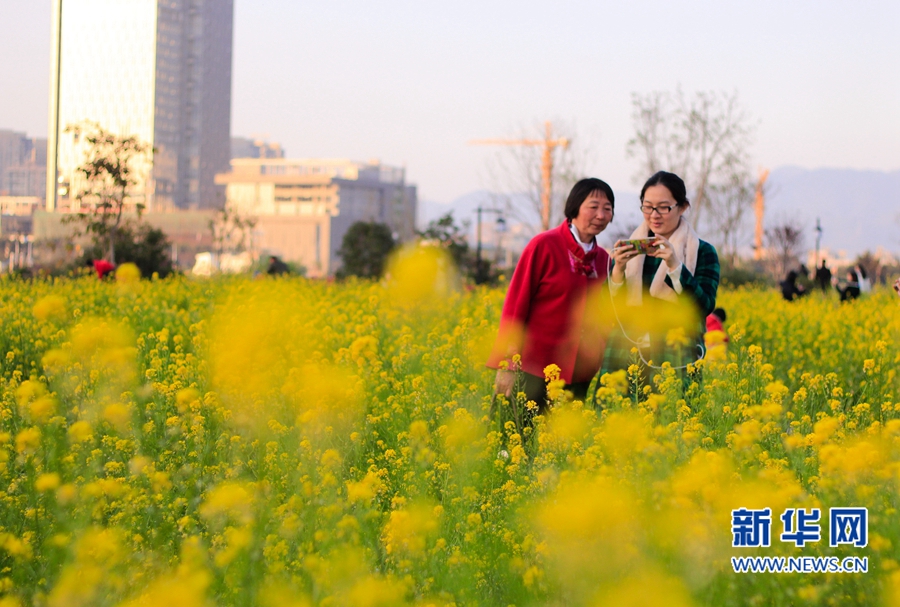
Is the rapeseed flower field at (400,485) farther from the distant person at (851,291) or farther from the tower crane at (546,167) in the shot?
the tower crane at (546,167)

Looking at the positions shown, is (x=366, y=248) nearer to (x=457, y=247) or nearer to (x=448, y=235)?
Result: (x=457, y=247)

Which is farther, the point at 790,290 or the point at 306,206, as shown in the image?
the point at 306,206

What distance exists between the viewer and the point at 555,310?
4.44 meters

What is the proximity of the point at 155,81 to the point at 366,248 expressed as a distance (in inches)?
4662

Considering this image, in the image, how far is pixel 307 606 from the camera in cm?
218

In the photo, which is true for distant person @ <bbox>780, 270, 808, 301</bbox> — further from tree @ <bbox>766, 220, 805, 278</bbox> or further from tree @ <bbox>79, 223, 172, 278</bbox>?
tree @ <bbox>766, 220, 805, 278</bbox>

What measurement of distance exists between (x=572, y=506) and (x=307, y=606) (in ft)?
2.34

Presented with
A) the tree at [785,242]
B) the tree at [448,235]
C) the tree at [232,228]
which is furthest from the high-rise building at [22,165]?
the tree at [448,235]

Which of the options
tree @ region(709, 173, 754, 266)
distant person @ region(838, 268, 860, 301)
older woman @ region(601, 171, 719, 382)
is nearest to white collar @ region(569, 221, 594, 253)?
older woman @ region(601, 171, 719, 382)

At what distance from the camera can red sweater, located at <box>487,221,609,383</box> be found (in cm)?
443

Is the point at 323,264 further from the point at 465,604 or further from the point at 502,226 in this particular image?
the point at 465,604

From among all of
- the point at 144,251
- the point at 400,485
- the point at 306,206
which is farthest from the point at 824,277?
the point at 306,206

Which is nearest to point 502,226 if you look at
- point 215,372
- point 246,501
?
point 215,372

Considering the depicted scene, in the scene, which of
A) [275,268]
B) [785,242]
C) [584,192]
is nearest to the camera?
[584,192]
